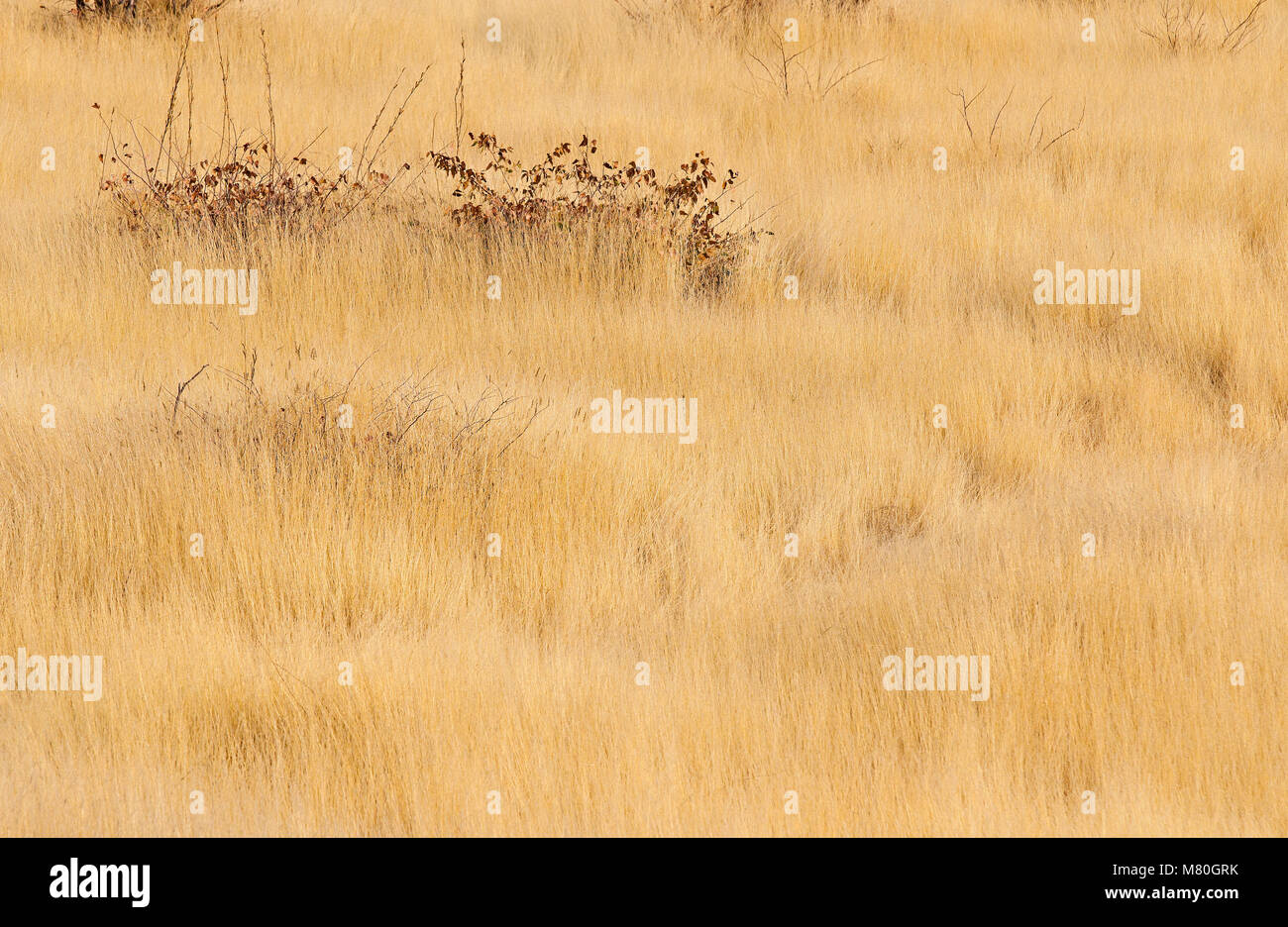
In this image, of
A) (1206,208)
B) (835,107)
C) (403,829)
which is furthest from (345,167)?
(403,829)

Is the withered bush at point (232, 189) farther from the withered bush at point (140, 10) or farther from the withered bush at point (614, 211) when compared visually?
the withered bush at point (140, 10)

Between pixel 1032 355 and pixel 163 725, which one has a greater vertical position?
pixel 1032 355

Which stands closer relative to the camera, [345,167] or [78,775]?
[78,775]

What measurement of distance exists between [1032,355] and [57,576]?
4454 mm

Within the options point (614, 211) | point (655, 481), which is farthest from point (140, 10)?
point (655, 481)

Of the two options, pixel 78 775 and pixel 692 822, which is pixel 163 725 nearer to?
pixel 78 775

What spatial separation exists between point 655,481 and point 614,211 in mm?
2767

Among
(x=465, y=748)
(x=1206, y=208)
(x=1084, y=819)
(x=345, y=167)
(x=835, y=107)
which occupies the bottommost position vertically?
(x=1084, y=819)

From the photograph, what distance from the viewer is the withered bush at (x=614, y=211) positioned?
706 cm

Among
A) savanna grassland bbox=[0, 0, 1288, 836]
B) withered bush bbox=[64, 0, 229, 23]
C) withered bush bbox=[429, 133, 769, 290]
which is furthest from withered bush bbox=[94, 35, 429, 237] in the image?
withered bush bbox=[64, 0, 229, 23]

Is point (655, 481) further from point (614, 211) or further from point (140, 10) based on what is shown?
point (140, 10)

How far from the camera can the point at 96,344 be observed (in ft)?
19.4

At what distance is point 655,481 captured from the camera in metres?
4.83

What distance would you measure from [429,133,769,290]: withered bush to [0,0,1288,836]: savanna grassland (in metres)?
0.10
